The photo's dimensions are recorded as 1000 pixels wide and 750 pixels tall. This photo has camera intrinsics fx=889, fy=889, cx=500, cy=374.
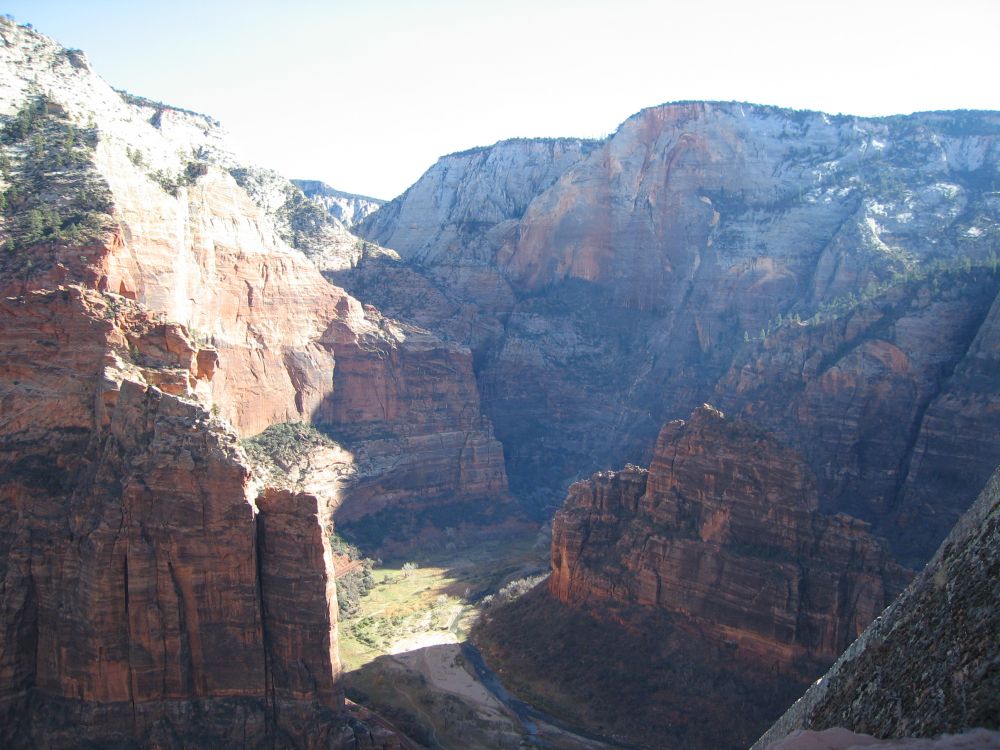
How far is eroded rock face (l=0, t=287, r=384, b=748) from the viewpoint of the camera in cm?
3512

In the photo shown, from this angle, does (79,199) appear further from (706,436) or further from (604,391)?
(604,391)

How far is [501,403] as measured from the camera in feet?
349

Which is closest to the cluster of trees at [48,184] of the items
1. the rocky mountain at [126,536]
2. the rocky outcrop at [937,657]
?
the rocky mountain at [126,536]

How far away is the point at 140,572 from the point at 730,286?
3338 inches

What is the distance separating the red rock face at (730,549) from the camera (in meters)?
44.0

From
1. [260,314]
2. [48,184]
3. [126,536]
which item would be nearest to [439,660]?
[126,536]

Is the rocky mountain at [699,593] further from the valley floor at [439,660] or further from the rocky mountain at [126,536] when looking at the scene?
the rocky mountain at [126,536]

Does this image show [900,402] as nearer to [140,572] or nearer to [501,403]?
[501,403]

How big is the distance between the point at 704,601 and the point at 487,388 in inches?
2391

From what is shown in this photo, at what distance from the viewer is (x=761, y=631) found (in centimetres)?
4525

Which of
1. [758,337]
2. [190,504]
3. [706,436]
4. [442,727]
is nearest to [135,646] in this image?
[190,504]

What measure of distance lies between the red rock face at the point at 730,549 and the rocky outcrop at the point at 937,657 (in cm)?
2909

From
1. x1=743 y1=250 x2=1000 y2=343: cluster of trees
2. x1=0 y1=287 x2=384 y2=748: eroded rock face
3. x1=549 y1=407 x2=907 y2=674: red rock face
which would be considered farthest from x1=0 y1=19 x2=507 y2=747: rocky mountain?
x1=743 y1=250 x2=1000 y2=343: cluster of trees

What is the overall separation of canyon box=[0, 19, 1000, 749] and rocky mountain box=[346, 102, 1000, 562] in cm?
43
